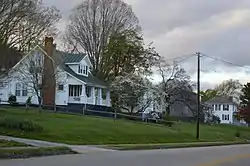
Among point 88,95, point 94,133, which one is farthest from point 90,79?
point 94,133

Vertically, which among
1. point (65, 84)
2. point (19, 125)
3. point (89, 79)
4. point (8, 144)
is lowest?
point (8, 144)

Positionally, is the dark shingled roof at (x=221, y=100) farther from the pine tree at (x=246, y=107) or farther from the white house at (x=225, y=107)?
the pine tree at (x=246, y=107)

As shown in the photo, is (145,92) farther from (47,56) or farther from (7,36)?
(7,36)

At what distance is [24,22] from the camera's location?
2031 inches

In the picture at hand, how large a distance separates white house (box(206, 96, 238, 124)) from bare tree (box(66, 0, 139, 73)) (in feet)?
189

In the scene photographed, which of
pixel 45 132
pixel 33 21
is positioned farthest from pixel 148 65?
pixel 45 132

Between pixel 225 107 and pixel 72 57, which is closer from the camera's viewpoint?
pixel 72 57

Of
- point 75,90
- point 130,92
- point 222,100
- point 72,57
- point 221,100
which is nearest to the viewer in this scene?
point 75,90

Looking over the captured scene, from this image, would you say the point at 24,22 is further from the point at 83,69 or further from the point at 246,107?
the point at 246,107

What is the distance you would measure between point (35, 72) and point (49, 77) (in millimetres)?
1957

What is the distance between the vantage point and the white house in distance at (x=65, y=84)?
54.6m

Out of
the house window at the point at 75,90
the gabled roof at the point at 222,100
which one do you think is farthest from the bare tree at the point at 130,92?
the gabled roof at the point at 222,100

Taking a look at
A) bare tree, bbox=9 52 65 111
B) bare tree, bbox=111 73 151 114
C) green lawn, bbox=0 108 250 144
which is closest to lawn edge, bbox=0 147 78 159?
green lawn, bbox=0 108 250 144

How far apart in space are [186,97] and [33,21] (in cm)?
3370
